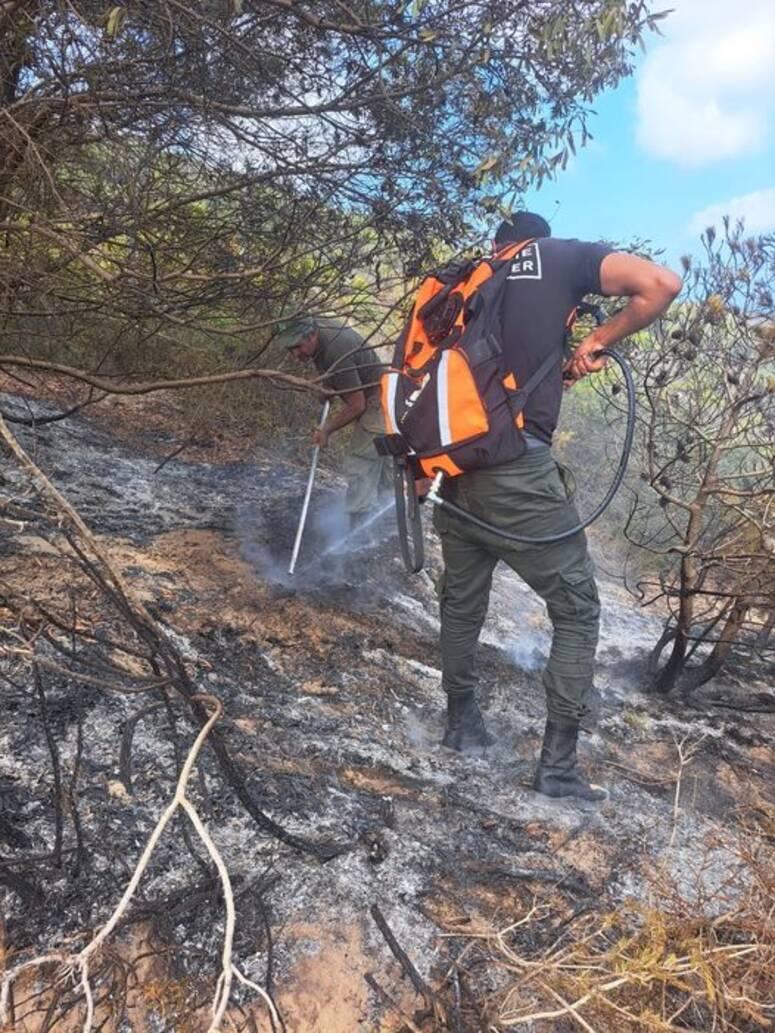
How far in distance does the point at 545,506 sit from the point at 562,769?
Result: 115 centimetres

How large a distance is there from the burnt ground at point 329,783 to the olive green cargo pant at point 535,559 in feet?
1.88

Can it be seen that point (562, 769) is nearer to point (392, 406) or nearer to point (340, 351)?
point (392, 406)

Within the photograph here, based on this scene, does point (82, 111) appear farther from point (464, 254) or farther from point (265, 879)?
point (265, 879)

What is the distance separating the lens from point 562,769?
3.20 m

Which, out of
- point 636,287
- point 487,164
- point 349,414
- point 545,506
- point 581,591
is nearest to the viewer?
point 636,287

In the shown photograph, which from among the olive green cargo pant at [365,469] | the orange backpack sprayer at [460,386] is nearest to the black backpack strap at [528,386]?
the orange backpack sprayer at [460,386]

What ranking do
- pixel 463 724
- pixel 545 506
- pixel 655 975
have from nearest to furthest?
pixel 655 975, pixel 545 506, pixel 463 724

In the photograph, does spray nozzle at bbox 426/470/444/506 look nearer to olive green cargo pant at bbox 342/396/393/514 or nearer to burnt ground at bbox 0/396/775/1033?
burnt ground at bbox 0/396/775/1033

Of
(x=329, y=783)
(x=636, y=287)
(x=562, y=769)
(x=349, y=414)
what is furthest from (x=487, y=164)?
(x=329, y=783)

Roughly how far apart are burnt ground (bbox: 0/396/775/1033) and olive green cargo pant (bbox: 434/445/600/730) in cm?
57

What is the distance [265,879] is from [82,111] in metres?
3.62

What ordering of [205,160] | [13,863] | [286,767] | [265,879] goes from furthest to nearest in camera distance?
1. [205,160]
2. [286,767]
3. [265,879]
4. [13,863]

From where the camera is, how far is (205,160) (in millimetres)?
4711

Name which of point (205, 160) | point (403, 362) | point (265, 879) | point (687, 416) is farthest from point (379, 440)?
point (205, 160)
